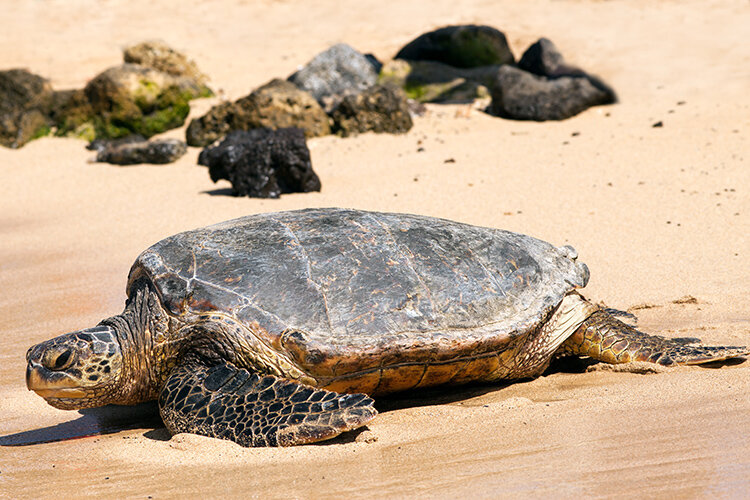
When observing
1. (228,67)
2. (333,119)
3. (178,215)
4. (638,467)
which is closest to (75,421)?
(638,467)

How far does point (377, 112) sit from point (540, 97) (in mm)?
2393

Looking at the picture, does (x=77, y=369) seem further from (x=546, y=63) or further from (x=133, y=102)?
(x=546, y=63)

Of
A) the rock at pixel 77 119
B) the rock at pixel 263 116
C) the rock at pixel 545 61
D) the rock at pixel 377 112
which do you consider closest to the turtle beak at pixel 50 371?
the rock at pixel 263 116

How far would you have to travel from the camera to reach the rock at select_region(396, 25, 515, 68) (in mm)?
15734

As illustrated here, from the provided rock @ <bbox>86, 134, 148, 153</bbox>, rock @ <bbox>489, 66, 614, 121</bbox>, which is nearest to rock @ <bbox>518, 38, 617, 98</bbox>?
rock @ <bbox>489, 66, 614, 121</bbox>

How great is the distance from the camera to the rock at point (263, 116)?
429 inches

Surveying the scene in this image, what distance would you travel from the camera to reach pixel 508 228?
6816 mm

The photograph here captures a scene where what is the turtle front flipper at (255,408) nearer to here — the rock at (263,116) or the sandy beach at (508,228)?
the sandy beach at (508,228)

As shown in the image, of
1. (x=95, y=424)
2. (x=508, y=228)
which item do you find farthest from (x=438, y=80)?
(x=95, y=424)

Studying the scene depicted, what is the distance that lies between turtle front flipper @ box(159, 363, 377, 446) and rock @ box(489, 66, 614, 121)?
8.54 m

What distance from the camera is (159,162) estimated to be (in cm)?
1064

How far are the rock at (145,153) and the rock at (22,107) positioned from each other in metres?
2.15

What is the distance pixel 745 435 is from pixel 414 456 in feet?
4.03

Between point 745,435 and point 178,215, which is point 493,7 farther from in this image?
point 745,435
